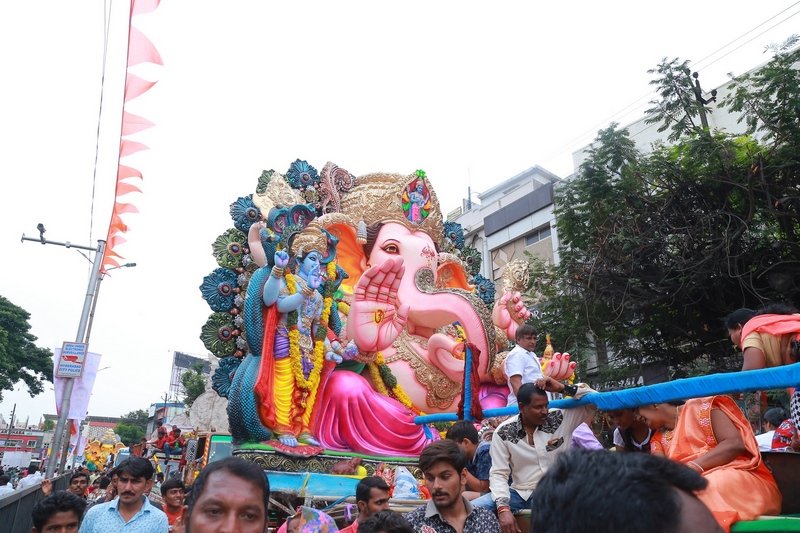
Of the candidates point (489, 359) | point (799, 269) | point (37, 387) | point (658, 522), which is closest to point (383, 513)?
point (658, 522)

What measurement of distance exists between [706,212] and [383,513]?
9.88 m

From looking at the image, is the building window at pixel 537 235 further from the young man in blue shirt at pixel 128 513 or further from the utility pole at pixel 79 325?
the young man in blue shirt at pixel 128 513

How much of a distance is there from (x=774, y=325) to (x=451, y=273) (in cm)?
712

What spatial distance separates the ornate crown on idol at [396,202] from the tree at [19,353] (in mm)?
20968

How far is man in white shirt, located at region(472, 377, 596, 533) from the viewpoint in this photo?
319 cm

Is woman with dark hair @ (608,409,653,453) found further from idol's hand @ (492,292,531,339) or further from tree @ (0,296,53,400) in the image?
tree @ (0,296,53,400)

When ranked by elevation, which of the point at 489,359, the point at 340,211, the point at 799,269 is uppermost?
the point at 340,211

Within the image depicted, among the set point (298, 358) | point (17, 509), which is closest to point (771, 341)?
point (298, 358)

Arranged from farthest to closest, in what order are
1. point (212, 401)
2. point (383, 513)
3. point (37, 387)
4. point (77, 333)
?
point (37, 387) → point (212, 401) → point (77, 333) → point (383, 513)

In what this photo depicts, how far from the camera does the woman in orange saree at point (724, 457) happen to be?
7.66 ft

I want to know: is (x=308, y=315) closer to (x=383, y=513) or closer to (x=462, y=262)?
→ (x=462, y=262)

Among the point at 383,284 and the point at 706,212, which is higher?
the point at 706,212

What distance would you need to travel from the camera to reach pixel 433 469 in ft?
9.43

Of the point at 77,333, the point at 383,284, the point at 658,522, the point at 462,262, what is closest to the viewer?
the point at 658,522
